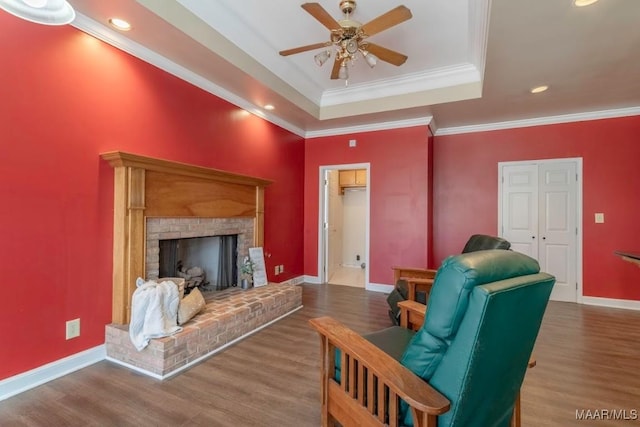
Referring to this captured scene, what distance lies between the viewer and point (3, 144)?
1.85 metres

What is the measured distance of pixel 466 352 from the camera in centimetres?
97

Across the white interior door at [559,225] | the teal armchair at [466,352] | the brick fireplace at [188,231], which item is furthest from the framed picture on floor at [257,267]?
the white interior door at [559,225]

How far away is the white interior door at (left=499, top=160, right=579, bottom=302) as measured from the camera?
13.6ft

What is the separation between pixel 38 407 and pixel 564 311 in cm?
509

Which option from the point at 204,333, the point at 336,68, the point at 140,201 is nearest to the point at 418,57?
the point at 336,68

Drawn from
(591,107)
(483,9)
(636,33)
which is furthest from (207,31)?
(591,107)

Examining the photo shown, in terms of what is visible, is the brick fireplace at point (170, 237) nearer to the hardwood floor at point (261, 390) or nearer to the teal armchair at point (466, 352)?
the hardwood floor at point (261, 390)

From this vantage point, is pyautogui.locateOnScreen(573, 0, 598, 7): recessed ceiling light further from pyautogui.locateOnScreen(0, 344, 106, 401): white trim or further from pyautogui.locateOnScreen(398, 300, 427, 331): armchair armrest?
pyautogui.locateOnScreen(0, 344, 106, 401): white trim

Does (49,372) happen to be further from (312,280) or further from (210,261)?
(312,280)

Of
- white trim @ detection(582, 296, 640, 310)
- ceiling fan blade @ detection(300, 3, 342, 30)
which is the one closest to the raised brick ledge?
ceiling fan blade @ detection(300, 3, 342, 30)

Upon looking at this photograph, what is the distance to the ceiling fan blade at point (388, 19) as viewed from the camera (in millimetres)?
2054

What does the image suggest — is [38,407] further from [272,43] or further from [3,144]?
[272,43]

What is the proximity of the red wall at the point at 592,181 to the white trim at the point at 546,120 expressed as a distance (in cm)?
6

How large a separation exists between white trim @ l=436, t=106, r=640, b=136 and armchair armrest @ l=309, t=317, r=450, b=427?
4290mm
